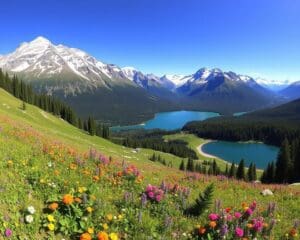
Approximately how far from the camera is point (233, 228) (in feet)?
28.7

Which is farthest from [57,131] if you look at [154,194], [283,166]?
[283,166]

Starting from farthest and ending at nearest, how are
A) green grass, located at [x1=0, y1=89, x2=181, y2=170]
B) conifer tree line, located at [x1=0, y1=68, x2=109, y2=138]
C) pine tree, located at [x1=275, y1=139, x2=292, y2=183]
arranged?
1. conifer tree line, located at [x1=0, y1=68, x2=109, y2=138]
2. pine tree, located at [x1=275, y1=139, x2=292, y2=183]
3. green grass, located at [x1=0, y1=89, x2=181, y2=170]

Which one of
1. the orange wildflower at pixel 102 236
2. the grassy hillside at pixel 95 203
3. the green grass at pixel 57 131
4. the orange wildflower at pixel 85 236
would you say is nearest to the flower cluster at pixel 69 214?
the grassy hillside at pixel 95 203

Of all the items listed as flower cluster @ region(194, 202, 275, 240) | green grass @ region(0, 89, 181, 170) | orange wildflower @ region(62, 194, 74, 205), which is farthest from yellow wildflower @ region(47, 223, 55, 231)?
green grass @ region(0, 89, 181, 170)

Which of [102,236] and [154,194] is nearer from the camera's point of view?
[102,236]

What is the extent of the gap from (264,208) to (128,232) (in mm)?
5129

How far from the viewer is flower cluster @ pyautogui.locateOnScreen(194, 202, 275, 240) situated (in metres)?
8.44

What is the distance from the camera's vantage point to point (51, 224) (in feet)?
25.5

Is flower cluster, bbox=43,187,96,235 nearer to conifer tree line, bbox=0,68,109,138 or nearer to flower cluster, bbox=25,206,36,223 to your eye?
flower cluster, bbox=25,206,36,223

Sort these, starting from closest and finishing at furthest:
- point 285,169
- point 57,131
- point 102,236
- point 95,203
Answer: point 102,236
point 95,203
point 57,131
point 285,169

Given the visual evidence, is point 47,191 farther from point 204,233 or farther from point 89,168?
point 204,233

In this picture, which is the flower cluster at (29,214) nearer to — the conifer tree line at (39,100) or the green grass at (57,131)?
the green grass at (57,131)

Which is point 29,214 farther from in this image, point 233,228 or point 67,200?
point 233,228

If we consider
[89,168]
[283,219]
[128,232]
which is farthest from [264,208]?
[89,168]
